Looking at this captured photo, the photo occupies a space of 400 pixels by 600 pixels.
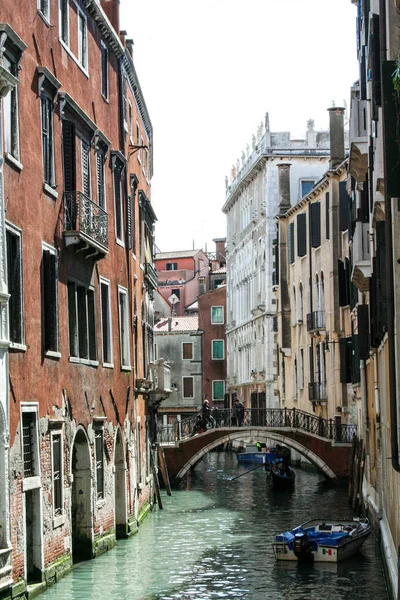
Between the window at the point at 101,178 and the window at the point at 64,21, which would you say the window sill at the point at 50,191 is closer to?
the window at the point at 64,21

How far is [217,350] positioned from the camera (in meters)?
75.6

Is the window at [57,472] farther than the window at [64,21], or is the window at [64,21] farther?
the window at [64,21]

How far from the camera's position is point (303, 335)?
49000mm

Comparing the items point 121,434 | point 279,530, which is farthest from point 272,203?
point 121,434

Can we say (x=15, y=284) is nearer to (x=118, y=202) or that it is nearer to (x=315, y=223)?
(x=118, y=202)

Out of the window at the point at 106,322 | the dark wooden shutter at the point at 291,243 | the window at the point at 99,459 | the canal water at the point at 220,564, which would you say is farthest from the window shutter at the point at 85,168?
the dark wooden shutter at the point at 291,243

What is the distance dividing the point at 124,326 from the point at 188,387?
157 ft

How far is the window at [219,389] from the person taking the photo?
7450 cm

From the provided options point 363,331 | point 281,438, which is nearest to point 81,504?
point 363,331

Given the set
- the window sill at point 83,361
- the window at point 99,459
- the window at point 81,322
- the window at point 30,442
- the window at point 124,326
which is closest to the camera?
the window at point 30,442

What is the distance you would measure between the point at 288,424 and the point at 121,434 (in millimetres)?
18246

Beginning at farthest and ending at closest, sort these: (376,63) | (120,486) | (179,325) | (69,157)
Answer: (179,325), (120,486), (69,157), (376,63)

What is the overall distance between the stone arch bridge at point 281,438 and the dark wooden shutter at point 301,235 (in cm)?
761

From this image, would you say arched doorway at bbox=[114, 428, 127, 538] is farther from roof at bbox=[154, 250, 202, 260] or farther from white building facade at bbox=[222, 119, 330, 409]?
roof at bbox=[154, 250, 202, 260]
